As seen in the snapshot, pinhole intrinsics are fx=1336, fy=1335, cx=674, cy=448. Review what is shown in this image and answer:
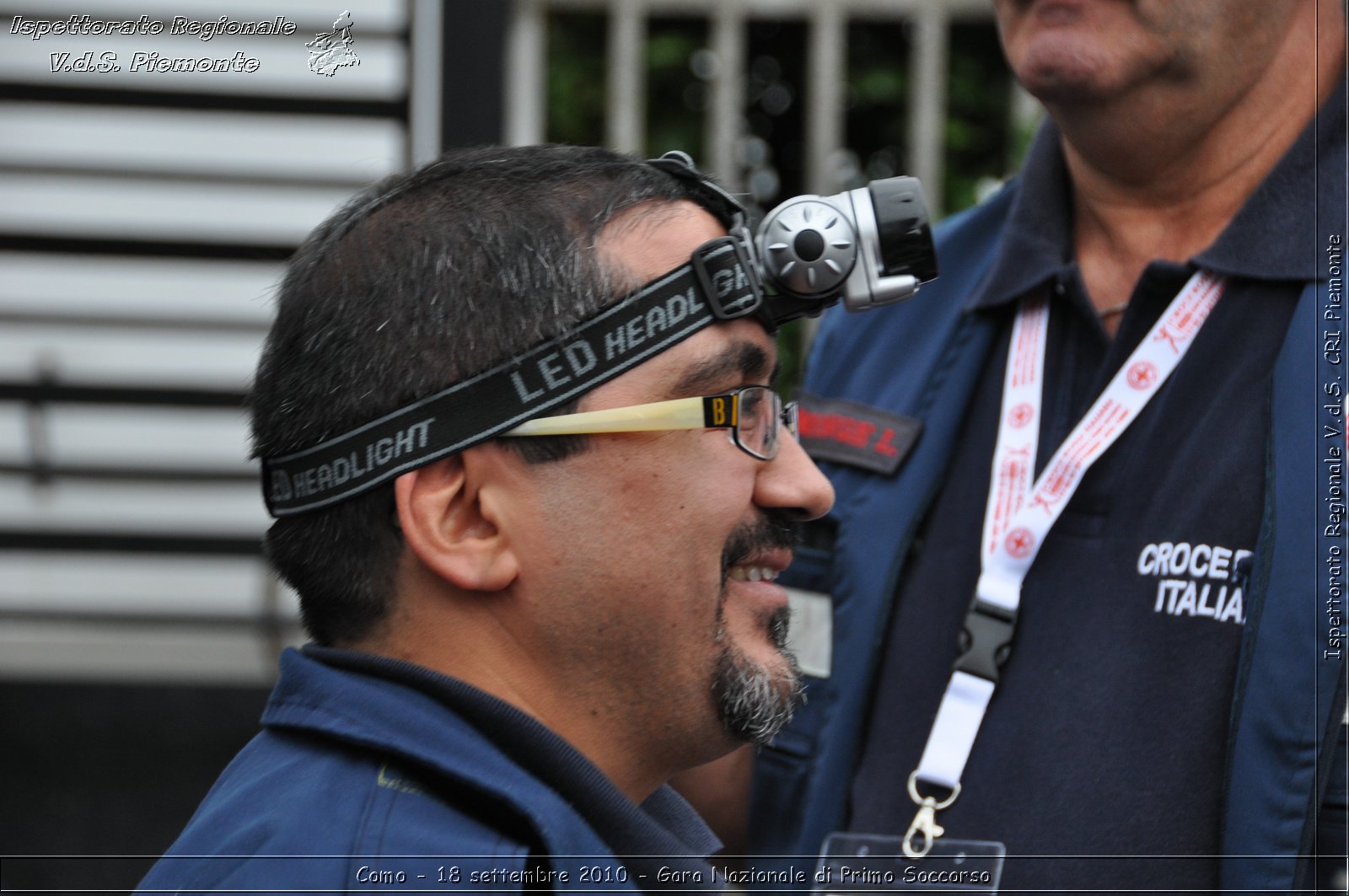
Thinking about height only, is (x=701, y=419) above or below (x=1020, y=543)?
above

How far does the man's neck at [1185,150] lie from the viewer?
2.36m

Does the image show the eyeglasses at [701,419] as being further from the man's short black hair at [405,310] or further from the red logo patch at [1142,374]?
the red logo patch at [1142,374]

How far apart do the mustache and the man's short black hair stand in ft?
0.96

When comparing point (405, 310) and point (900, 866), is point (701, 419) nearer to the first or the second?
point (405, 310)

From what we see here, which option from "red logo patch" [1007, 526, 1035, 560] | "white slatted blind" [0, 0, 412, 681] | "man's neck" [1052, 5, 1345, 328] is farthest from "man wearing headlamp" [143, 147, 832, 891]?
"white slatted blind" [0, 0, 412, 681]

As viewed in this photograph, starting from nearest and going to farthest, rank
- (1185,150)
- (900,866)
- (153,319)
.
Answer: (900,866)
(1185,150)
(153,319)

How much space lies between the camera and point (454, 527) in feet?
6.09

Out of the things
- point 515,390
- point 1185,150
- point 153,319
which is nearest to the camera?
point 515,390

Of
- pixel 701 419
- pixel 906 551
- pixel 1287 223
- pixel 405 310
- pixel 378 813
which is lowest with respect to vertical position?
pixel 378 813

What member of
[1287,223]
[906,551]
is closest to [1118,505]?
[906,551]

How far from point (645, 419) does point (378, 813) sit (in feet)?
2.10

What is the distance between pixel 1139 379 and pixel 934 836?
0.86 metres

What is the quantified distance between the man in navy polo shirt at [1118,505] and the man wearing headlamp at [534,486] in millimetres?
482

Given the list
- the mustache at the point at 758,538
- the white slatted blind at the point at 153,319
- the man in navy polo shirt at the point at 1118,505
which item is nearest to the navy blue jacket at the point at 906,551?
the man in navy polo shirt at the point at 1118,505
